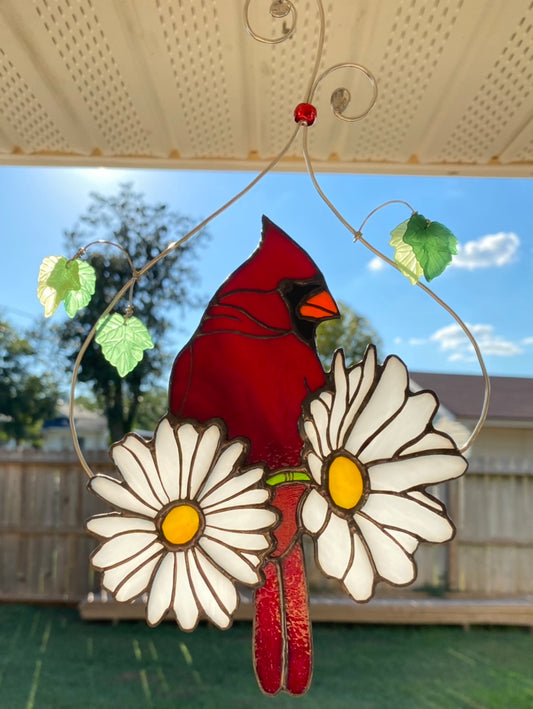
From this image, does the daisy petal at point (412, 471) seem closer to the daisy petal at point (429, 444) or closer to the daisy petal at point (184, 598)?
the daisy petal at point (429, 444)

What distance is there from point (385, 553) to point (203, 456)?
237 millimetres

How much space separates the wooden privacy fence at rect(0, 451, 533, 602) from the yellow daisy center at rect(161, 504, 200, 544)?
2.92 metres

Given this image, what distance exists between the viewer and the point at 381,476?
74cm

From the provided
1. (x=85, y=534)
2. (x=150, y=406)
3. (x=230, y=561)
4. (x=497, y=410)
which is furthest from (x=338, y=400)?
(x=497, y=410)

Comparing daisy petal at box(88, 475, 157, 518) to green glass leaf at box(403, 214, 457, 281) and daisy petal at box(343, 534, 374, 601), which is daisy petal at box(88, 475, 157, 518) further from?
green glass leaf at box(403, 214, 457, 281)

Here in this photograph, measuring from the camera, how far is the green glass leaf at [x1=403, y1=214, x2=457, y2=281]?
868mm

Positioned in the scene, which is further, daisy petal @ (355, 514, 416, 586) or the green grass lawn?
the green grass lawn

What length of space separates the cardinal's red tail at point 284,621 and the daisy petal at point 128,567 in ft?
0.48

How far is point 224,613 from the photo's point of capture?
0.74 metres

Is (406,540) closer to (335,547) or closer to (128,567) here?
(335,547)

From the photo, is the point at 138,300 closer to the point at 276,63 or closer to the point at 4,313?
the point at 4,313

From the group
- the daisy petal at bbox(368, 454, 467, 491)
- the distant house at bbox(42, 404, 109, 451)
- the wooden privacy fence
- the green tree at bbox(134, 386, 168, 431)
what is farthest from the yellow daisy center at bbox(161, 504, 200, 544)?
the distant house at bbox(42, 404, 109, 451)

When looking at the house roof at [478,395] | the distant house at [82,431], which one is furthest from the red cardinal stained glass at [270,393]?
the distant house at [82,431]

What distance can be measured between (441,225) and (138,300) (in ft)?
16.2
